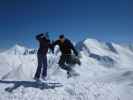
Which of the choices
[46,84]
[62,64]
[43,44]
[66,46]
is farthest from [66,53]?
[46,84]

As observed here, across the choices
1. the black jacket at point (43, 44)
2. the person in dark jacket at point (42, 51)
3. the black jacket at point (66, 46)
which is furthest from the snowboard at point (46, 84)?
the black jacket at point (66, 46)

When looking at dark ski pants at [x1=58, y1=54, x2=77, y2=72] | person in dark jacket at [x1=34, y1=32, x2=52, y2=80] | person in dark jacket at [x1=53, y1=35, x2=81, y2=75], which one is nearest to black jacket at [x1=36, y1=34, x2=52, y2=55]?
person in dark jacket at [x1=34, y1=32, x2=52, y2=80]

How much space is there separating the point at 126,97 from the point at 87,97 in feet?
7.30

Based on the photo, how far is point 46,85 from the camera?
1315cm

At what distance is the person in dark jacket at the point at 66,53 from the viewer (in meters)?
15.5

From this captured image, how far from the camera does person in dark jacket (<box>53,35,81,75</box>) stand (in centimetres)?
1548

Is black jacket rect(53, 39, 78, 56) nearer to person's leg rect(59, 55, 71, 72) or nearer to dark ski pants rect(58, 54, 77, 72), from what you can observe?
dark ski pants rect(58, 54, 77, 72)

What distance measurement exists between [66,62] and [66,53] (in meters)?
0.67

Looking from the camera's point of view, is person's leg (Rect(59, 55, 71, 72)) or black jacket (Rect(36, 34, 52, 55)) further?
person's leg (Rect(59, 55, 71, 72))

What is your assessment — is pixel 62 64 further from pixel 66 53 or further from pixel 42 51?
pixel 42 51

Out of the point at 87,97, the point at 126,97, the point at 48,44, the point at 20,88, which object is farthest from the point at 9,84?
the point at 126,97

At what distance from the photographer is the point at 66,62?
1608 cm

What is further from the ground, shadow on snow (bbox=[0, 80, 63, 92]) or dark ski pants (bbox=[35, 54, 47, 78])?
dark ski pants (bbox=[35, 54, 47, 78])

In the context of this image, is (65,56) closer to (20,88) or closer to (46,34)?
(46,34)
